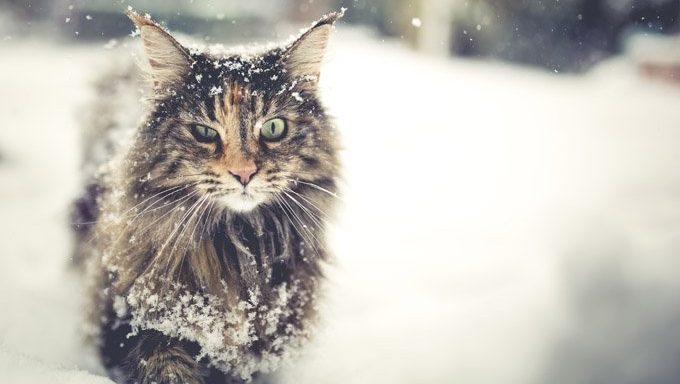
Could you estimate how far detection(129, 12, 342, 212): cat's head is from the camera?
45.1 inches

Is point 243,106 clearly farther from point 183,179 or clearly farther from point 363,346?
point 363,346

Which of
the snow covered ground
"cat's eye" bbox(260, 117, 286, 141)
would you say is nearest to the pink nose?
"cat's eye" bbox(260, 117, 286, 141)

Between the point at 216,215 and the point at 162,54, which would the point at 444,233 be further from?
the point at 162,54

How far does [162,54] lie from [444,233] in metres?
1.48

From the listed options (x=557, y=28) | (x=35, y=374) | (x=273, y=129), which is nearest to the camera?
(x=35, y=374)

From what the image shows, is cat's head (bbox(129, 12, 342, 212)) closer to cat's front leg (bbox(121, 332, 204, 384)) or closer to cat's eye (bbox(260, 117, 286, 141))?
cat's eye (bbox(260, 117, 286, 141))

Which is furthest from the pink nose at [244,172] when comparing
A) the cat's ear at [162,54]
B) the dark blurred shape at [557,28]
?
the dark blurred shape at [557,28]

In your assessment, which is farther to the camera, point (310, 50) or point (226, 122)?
point (310, 50)

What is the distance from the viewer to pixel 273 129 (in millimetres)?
1217

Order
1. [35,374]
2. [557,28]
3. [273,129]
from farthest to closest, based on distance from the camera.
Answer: [557,28]
[273,129]
[35,374]

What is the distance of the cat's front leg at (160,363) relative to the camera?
1.16 meters

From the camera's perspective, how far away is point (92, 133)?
6.35 ft

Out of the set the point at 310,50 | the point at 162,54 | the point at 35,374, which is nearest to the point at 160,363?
the point at 35,374

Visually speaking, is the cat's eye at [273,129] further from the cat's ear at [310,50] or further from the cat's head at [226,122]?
the cat's ear at [310,50]
